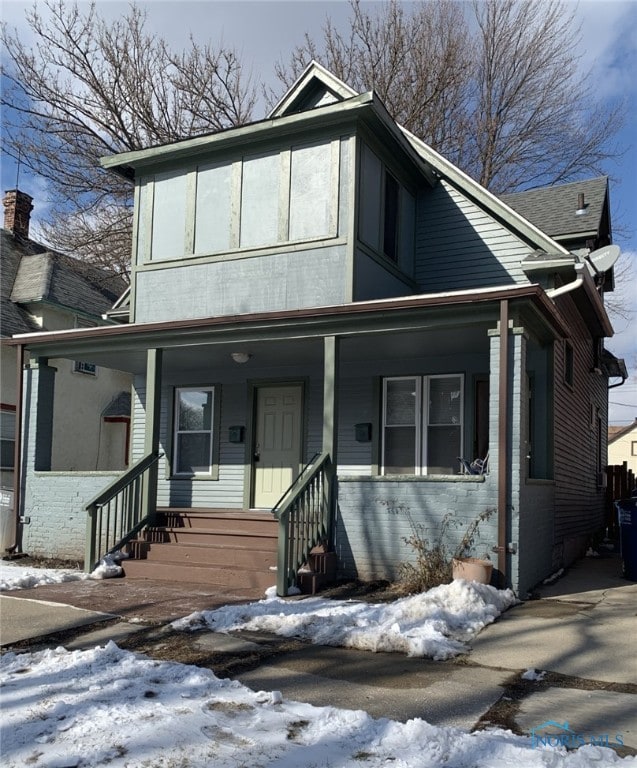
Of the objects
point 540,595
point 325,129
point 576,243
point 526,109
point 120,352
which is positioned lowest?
point 540,595

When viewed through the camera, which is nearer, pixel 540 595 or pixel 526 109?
pixel 540 595

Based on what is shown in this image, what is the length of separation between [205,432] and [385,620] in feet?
20.7

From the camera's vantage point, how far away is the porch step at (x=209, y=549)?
862 centimetres

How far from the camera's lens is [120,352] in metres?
10.9

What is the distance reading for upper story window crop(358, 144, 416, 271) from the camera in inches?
404

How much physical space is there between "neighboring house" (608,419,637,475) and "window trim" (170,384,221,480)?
142 ft

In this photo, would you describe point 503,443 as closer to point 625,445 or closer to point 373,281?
point 373,281

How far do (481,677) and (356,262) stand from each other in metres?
6.10

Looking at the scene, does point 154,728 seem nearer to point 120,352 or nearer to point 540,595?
point 540,595

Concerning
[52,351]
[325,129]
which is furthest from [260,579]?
[325,129]

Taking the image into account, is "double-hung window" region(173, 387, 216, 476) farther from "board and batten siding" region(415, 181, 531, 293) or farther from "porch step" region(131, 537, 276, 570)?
"board and batten siding" region(415, 181, 531, 293)

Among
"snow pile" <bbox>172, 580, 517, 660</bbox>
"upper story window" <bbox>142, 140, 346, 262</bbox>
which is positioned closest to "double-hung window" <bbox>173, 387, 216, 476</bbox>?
"upper story window" <bbox>142, 140, 346, 262</bbox>

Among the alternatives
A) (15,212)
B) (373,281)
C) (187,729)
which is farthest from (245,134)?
(15,212)

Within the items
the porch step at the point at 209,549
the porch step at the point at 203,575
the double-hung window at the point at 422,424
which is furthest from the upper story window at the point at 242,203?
the porch step at the point at 203,575
